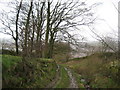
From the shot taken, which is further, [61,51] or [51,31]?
[61,51]

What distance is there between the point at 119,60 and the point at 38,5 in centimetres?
1726

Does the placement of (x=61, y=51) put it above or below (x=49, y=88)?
above

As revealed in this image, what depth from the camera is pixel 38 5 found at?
84.2 feet

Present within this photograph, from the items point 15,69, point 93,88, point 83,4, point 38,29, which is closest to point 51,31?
point 38,29

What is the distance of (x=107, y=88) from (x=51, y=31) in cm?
1855

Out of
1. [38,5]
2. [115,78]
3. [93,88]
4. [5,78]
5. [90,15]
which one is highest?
[38,5]

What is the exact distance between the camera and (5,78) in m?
7.31

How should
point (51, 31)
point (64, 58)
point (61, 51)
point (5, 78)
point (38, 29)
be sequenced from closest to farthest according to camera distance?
point (5, 78)
point (38, 29)
point (51, 31)
point (61, 51)
point (64, 58)

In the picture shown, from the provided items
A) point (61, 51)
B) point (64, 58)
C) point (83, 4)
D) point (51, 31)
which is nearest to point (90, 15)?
point (83, 4)

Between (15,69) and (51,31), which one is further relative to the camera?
(51,31)

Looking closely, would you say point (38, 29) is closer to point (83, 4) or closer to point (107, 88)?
point (83, 4)

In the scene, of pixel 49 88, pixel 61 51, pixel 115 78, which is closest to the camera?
pixel 49 88

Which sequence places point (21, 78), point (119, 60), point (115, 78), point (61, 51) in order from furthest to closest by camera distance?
point (61, 51) → point (119, 60) → point (115, 78) → point (21, 78)

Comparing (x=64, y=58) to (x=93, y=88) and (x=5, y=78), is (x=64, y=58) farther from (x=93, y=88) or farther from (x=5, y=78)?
(x=5, y=78)
